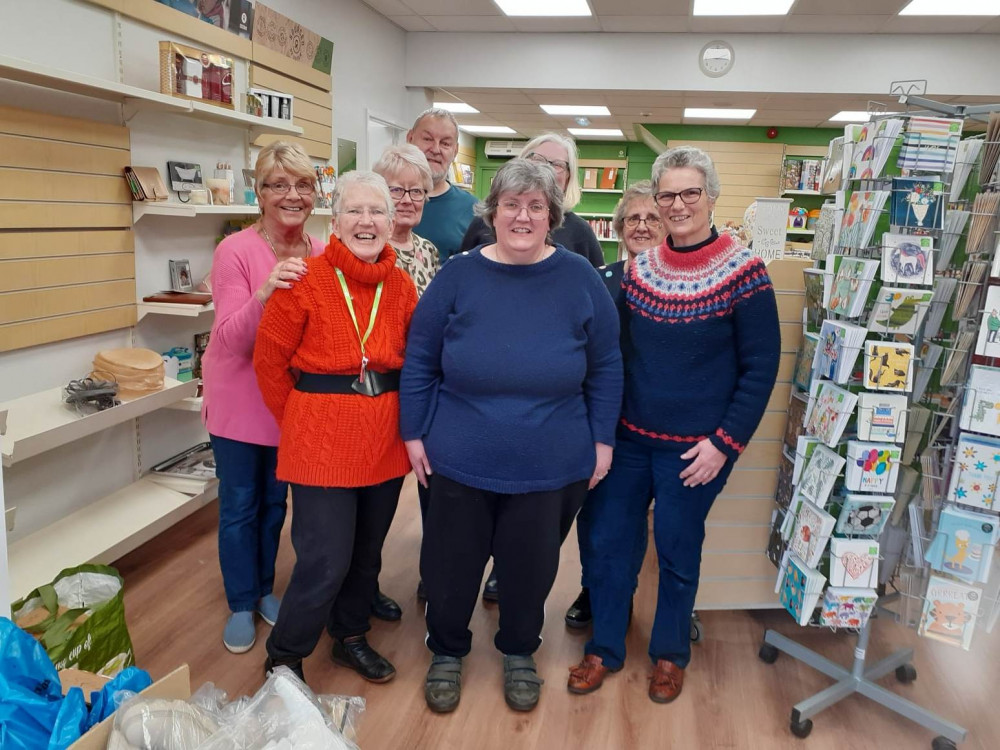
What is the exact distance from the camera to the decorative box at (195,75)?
294 centimetres

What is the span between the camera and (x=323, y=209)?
4215 mm

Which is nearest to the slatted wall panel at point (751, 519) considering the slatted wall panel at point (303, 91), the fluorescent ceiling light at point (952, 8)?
the slatted wall panel at point (303, 91)

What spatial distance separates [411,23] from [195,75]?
11.1 feet

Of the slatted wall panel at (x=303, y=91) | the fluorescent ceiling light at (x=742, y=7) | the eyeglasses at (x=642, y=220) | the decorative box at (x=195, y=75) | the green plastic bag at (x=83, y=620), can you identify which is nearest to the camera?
the green plastic bag at (x=83, y=620)

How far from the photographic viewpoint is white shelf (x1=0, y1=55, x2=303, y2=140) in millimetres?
2287

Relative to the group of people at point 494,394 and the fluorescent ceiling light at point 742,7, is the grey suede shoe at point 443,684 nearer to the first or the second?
the group of people at point 494,394

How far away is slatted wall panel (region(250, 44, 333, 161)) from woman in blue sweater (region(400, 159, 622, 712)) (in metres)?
2.58

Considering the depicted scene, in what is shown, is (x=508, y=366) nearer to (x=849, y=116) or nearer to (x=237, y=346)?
(x=237, y=346)

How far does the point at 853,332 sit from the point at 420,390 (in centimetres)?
120

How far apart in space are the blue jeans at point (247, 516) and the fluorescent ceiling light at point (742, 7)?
454 centimetres

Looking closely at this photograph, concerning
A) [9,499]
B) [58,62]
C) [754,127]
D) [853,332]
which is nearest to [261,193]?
[58,62]

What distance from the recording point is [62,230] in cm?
272

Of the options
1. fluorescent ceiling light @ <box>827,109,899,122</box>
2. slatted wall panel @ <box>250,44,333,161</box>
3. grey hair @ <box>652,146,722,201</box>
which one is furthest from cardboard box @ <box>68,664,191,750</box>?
fluorescent ceiling light @ <box>827,109,899,122</box>

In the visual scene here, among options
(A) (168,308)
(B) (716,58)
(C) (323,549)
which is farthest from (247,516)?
(B) (716,58)
